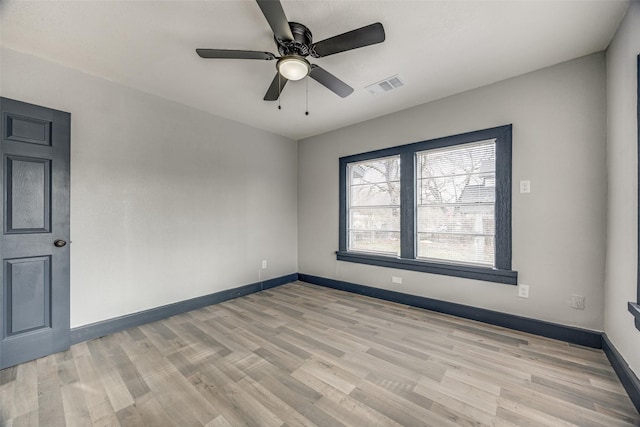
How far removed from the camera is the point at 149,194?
9.96ft

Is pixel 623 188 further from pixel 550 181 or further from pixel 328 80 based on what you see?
pixel 328 80

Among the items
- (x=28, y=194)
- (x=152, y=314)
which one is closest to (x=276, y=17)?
(x=28, y=194)

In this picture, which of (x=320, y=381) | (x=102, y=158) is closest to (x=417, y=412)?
(x=320, y=381)

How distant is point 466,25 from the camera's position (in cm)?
199

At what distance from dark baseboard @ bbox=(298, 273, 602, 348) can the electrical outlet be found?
0.20m

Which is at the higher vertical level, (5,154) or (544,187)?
(5,154)

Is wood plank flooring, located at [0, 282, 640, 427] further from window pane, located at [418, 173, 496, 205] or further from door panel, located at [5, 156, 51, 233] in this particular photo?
window pane, located at [418, 173, 496, 205]

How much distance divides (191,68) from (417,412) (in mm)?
3446

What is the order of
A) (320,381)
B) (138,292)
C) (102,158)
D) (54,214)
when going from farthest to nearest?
(138,292)
(102,158)
(54,214)
(320,381)

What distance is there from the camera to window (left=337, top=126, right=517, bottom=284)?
111 inches

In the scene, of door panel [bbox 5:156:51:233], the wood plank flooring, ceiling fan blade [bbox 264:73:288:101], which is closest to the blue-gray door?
Result: door panel [bbox 5:156:51:233]

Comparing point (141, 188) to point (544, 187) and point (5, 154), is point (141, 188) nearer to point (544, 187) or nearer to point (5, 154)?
point (5, 154)

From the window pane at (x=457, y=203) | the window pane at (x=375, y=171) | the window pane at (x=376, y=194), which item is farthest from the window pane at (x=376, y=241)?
the window pane at (x=375, y=171)

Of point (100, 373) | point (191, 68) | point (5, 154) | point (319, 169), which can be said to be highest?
point (191, 68)
